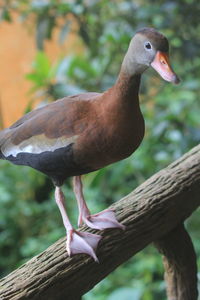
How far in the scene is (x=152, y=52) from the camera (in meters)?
0.63

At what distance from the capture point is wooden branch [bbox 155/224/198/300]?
968mm

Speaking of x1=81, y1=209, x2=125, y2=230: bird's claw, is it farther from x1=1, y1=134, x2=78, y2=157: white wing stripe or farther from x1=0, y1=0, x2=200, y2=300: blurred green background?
x1=0, y1=0, x2=200, y2=300: blurred green background

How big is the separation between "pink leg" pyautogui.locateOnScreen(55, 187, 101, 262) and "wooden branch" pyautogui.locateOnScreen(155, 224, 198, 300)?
0.68 ft

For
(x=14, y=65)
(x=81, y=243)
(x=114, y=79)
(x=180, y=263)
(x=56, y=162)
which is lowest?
(x=180, y=263)

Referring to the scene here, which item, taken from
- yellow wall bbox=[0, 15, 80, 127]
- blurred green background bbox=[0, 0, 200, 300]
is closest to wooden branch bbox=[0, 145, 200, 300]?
blurred green background bbox=[0, 0, 200, 300]

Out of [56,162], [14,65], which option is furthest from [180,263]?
[14,65]

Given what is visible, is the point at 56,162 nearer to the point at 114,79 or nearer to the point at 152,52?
the point at 152,52

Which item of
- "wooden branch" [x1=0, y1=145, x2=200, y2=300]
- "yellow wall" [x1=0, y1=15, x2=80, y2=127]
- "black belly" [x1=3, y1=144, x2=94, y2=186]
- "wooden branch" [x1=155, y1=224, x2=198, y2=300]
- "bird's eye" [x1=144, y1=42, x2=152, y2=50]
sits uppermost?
"yellow wall" [x1=0, y1=15, x2=80, y2=127]

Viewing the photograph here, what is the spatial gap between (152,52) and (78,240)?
13.0 inches

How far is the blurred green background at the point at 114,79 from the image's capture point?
55.3 inches

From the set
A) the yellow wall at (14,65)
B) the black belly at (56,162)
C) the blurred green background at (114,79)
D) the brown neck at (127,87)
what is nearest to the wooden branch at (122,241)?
the black belly at (56,162)

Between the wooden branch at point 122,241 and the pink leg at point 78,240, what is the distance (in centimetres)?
1

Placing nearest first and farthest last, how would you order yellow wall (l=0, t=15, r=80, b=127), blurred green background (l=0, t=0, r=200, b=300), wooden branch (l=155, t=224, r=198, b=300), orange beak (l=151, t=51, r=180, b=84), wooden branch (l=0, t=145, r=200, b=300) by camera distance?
orange beak (l=151, t=51, r=180, b=84)
wooden branch (l=0, t=145, r=200, b=300)
wooden branch (l=155, t=224, r=198, b=300)
blurred green background (l=0, t=0, r=200, b=300)
yellow wall (l=0, t=15, r=80, b=127)

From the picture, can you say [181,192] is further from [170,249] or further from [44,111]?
[44,111]
